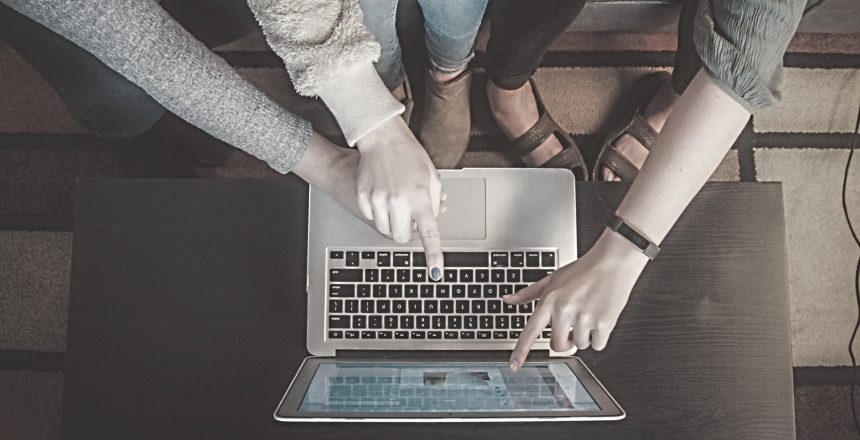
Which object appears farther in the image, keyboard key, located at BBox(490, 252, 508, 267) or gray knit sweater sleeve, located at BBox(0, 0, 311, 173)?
keyboard key, located at BBox(490, 252, 508, 267)

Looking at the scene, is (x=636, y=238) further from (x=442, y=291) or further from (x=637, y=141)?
(x=637, y=141)

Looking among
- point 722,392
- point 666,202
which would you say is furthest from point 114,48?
point 722,392

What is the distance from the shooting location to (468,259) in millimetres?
693

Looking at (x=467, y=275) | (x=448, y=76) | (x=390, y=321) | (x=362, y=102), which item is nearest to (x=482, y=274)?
(x=467, y=275)

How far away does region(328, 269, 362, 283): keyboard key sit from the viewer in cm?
68

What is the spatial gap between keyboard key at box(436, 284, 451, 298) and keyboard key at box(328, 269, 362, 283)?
9 cm

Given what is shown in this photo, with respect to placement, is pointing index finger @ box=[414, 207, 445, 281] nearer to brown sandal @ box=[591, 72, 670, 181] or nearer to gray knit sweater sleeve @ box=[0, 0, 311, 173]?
gray knit sweater sleeve @ box=[0, 0, 311, 173]

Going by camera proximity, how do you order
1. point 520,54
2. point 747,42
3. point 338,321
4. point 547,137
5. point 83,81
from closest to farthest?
point 747,42
point 338,321
point 83,81
point 520,54
point 547,137

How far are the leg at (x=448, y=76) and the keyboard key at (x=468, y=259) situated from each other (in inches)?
13.6

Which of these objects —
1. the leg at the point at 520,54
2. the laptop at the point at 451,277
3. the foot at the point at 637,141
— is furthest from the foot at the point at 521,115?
the laptop at the point at 451,277

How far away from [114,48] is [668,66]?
40.0 inches

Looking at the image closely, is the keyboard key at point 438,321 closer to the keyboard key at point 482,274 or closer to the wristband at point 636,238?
the keyboard key at point 482,274

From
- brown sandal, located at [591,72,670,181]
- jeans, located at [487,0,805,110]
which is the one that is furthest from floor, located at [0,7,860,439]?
jeans, located at [487,0,805,110]

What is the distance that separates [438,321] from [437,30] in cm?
43
